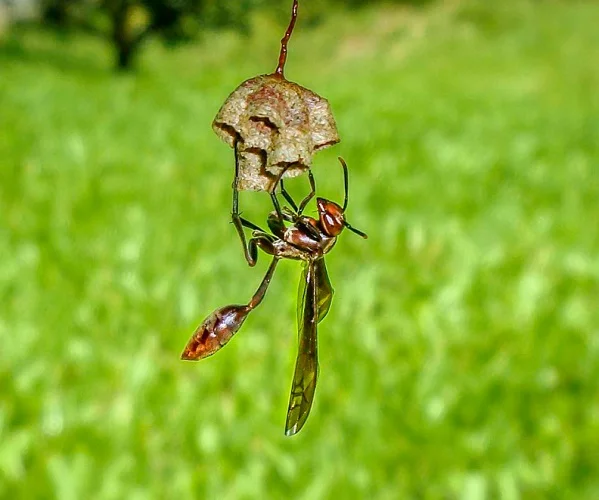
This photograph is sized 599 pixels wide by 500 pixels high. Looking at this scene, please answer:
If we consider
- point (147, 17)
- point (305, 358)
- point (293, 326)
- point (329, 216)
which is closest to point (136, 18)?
point (147, 17)

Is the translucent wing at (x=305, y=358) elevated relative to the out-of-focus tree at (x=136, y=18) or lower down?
lower down

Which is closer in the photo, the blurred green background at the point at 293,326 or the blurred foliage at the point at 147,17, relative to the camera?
the blurred green background at the point at 293,326

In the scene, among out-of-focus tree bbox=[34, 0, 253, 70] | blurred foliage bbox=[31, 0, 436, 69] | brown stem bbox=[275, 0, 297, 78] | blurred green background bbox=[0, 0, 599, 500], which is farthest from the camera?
out-of-focus tree bbox=[34, 0, 253, 70]

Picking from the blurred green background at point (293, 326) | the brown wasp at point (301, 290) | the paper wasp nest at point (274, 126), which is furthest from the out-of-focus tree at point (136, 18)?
the paper wasp nest at point (274, 126)

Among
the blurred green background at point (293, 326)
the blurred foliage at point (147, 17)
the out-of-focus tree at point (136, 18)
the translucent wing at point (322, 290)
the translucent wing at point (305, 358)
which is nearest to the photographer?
the translucent wing at point (305, 358)

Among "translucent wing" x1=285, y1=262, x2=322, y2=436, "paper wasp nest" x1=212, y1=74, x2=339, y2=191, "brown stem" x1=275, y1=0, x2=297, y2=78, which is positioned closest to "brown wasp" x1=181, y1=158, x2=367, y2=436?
"translucent wing" x1=285, y1=262, x2=322, y2=436

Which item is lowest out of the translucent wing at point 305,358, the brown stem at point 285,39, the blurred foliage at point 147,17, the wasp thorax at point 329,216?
the translucent wing at point 305,358

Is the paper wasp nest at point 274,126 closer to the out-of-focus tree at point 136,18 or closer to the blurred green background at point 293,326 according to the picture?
the blurred green background at point 293,326

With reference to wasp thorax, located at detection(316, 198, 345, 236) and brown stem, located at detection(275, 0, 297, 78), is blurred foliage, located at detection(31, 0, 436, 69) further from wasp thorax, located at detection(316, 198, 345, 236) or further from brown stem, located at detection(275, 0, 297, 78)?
brown stem, located at detection(275, 0, 297, 78)
